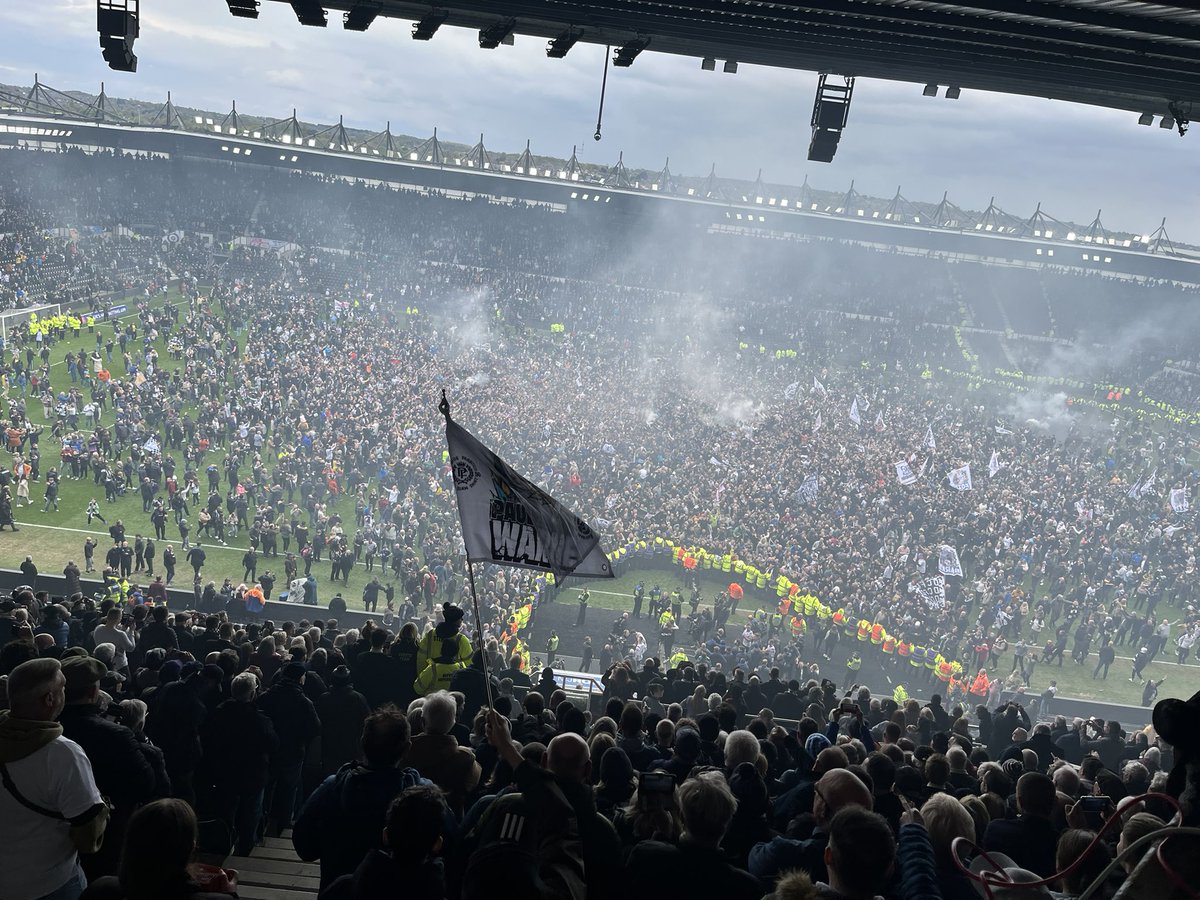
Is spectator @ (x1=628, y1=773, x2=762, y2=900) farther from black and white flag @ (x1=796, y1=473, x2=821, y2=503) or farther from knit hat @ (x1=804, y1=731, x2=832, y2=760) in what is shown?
black and white flag @ (x1=796, y1=473, x2=821, y2=503)

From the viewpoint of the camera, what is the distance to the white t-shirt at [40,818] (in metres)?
3.66

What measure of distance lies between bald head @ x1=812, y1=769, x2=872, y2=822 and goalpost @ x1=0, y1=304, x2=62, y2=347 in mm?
41094

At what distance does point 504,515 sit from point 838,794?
3224mm

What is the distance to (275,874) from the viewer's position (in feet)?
20.0

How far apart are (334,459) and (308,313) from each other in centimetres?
1911

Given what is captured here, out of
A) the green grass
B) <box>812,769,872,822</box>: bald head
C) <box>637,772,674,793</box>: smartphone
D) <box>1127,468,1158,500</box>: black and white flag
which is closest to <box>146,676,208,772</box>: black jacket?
<box>637,772,674,793</box>: smartphone

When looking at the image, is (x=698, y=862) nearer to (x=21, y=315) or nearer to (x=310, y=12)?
(x=310, y=12)

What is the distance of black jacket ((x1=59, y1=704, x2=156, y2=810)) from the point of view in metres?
4.58

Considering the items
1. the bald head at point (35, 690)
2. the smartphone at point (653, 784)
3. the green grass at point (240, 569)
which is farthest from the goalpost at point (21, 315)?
the smartphone at point (653, 784)

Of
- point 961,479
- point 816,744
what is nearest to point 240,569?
point 816,744

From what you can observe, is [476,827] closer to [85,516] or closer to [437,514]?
[437,514]

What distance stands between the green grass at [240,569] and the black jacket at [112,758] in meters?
19.7

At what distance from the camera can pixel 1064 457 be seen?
3928 cm

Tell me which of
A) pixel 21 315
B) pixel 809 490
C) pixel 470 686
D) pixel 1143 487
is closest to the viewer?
pixel 470 686
